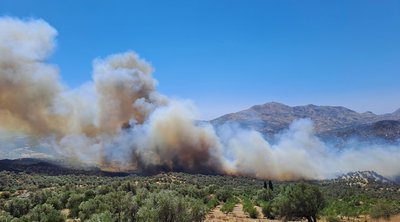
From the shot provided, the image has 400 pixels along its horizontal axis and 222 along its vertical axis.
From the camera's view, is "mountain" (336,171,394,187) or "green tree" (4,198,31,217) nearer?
"green tree" (4,198,31,217)

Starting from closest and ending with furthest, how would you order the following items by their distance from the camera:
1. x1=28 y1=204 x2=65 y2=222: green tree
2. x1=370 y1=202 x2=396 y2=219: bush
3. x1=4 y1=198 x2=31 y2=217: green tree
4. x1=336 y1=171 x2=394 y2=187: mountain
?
x1=28 y1=204 x2=65 y2=222: green tree, x1=370 y1=202 x2=396 y2=219: bush, x1=4 y1=198 x2=31 y2=217: green tree, x1=336 y1=171 x2=394 y2=187: mountain

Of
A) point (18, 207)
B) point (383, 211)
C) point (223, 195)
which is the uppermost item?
point (18, 207)

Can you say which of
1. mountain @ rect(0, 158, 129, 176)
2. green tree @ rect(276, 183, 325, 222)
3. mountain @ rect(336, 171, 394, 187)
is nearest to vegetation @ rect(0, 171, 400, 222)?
green tree @ rect(276, 183, 325, 222)

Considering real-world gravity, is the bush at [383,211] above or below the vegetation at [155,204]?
below

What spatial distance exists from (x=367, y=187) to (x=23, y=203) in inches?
3710

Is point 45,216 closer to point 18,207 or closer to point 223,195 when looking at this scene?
point 18,207

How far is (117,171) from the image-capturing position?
120 metres

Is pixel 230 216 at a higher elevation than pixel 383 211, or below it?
higher

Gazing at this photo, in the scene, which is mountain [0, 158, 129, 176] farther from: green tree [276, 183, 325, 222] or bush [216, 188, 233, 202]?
green tree [276, 183, 325, 222]

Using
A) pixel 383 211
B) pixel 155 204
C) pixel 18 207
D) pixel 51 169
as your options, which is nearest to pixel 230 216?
pixel 383 211

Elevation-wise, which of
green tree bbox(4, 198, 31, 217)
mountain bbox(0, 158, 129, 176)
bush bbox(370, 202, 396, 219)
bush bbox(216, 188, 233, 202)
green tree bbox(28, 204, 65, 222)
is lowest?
bush bbox(370, 202, 396, 219)

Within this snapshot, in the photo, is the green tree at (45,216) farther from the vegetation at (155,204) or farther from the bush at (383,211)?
the bush at (383,211)

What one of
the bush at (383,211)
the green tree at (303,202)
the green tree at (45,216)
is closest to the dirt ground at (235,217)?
the bush at (383,211)

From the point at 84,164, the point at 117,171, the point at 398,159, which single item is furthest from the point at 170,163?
the point at 398,159
